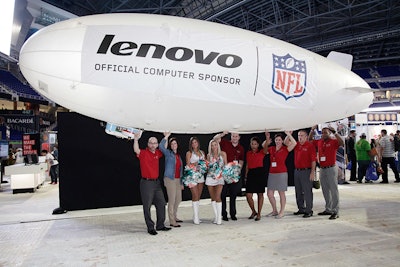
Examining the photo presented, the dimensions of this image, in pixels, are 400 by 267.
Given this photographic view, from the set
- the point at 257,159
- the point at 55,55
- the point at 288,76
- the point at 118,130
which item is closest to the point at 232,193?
the point at 257,159

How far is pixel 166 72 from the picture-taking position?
3.40m

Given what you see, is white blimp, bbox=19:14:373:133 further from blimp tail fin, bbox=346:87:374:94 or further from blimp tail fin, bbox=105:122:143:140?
blimp tail fin, bbox=105:122:143:140

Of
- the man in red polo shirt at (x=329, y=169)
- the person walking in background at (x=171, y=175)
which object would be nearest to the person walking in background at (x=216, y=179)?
the person walking in background at (x=171, y=175)

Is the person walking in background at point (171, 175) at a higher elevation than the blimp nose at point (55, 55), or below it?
below

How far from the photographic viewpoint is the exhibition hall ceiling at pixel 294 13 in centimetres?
1667

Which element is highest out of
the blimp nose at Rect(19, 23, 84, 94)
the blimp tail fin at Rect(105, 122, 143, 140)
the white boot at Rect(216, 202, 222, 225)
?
the blimp nose at Rect(19, 23, 84, 94)

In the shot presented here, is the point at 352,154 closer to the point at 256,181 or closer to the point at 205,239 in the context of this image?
→ the point at 256,181

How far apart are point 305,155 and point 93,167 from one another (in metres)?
4.06

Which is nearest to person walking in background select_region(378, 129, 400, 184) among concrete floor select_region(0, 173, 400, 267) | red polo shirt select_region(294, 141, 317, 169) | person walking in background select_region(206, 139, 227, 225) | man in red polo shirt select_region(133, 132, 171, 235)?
concrete floor select_region(0, 173, 400, 267)

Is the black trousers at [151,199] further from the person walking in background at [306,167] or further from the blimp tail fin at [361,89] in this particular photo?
the blimp tail fin at [361,89]

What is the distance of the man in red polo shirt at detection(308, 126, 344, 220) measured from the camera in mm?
5617

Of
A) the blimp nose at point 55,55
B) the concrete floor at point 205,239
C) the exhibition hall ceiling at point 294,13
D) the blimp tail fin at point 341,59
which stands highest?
the exhibition hall ceiling at point 294,13

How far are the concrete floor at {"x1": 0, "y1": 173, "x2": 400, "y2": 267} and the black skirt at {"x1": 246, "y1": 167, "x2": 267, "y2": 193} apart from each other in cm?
53

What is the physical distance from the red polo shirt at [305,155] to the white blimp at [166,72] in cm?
184
